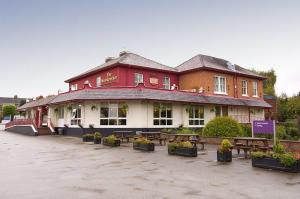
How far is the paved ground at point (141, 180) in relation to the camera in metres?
6.93

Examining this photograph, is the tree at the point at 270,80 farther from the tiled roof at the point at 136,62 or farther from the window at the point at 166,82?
the tiled roof at the point at 136,62

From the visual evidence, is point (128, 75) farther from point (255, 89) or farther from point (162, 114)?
point (255, 89)

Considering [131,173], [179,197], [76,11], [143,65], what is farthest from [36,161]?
[143,65]

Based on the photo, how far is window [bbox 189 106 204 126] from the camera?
28778 mm

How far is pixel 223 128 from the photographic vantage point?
20.0 m

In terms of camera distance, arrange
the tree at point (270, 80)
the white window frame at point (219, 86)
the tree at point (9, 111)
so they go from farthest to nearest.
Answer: the tree at point (9, 111) → the tree at point (270, 80) → the white window frame at point (219, 86)

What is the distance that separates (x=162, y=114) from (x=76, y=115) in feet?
26.5

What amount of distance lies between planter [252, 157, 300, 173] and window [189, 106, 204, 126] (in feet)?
59.2

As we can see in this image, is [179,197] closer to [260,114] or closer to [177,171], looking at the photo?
[177,171]

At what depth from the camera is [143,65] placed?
98.5ft

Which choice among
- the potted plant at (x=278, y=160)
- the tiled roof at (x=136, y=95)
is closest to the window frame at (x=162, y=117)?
the tiled roof at (x=136, y=95)

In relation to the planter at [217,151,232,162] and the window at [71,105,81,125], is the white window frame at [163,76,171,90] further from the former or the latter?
the planter at [217,151,232,162]

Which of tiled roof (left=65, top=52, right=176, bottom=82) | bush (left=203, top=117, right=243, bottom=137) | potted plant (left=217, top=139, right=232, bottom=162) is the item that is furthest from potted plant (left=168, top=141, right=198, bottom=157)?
tiled roof (left=65, top=52, right=176, bottom=82)

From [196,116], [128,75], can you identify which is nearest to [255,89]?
[196,116]
